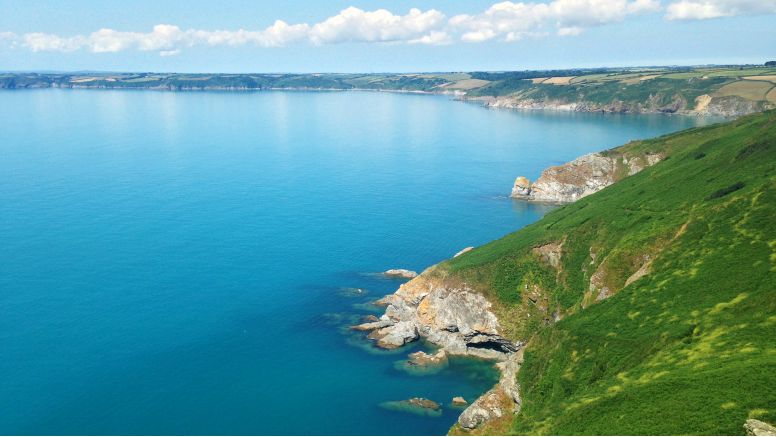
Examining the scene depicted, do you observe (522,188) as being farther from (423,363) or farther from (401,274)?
(423,363)

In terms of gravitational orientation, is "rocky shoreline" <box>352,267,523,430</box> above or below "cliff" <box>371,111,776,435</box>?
below

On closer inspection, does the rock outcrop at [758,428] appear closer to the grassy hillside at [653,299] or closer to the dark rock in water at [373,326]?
the grassy hillside at [653,299]

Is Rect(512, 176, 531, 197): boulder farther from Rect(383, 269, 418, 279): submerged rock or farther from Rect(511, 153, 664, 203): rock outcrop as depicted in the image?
Rect(383, 269, 418, 279): submerged rock

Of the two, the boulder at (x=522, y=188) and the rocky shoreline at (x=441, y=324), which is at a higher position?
the boulder at (x=522, y=188)

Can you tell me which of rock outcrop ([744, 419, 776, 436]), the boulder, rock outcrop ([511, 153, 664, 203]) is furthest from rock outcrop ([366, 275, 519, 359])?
rock outcrop ([511, 153, 664, 203])

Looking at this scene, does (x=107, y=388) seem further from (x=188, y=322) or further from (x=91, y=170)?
(x=91, y=170)

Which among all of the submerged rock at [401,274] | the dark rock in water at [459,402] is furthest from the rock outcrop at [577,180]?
the dark rock in water at [459,402]
